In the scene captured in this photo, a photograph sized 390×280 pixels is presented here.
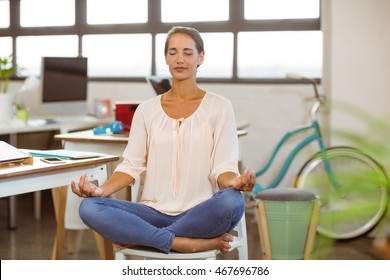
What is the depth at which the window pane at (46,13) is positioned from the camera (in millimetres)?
5340

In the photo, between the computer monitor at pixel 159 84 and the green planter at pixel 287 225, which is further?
the computer monitor at pixel 159 84

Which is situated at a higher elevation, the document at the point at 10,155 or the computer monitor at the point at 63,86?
the computer monitor at the point at 63,86

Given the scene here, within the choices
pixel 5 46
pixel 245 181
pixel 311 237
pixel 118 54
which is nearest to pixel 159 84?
pixel 311 237

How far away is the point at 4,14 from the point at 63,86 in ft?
4.72

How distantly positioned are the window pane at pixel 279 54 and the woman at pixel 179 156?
2.62 m

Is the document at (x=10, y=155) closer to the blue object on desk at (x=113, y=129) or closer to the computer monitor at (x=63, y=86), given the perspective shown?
the blue object on desk at (x=113, y=129)

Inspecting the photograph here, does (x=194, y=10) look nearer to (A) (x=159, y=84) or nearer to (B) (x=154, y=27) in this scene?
(B) (x=154, y=27)

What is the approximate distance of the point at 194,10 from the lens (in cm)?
489

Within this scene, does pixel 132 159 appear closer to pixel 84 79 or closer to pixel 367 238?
pixel 367 238

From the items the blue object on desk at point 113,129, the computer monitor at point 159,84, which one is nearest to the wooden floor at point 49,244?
the blue object on desk at point 113,129

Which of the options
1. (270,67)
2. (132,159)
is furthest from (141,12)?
(132,159)

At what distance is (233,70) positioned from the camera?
15.7 feet

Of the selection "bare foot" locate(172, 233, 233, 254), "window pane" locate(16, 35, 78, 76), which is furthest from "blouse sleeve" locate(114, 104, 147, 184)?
"window pane" locate(16, 35, 78, 76)

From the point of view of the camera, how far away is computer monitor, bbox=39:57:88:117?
4434 millimetres
